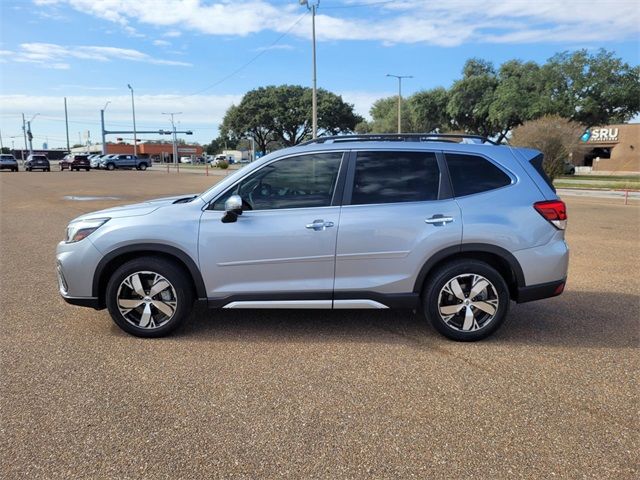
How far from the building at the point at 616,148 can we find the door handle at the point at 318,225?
5414cm

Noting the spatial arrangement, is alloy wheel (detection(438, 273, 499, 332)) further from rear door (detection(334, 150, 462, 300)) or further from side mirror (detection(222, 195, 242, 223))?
side mirror (detection(222, 195, 242, 223))

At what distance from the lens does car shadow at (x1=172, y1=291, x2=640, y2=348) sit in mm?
4652

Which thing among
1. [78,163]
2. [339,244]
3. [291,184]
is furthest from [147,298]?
[78,163]

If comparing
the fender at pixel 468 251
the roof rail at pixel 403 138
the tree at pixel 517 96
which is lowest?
the fender at pixel 468 251

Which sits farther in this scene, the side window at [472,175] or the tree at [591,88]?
the tree at [591,88]

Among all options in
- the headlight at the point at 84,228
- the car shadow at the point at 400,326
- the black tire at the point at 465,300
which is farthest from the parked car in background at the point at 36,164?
the black tire at the point at 465,300

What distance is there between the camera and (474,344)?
453 centimetres

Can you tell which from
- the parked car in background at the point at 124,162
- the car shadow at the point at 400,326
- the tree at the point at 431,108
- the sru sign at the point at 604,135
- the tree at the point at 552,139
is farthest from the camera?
the parked car in background at the point at 124,162

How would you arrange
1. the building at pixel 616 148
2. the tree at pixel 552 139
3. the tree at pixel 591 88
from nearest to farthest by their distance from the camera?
the tree at pixel 552 139
the tree at pixel 591 88
the building at pixel 616 148

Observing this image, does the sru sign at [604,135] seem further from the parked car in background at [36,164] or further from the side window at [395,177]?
the side window at [395,177]

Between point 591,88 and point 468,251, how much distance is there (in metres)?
39.0

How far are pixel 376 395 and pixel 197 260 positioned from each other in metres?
1.95

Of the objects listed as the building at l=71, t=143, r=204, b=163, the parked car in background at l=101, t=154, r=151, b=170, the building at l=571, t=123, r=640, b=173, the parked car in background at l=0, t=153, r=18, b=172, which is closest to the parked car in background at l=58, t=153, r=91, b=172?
the parked car in background at l=101, t=154, r=151, b=170

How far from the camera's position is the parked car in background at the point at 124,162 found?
2210 inches
